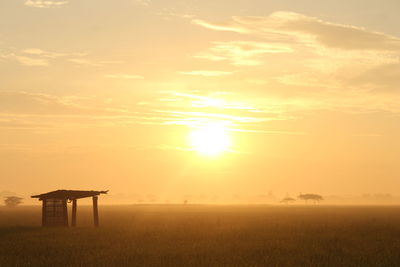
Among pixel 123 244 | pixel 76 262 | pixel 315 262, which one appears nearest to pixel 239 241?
pixel 123 244

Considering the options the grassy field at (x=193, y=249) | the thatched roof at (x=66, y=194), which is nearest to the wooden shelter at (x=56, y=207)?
the thatched roof at (x=66, y=194)

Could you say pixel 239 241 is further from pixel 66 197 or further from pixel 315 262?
pixel 66 197

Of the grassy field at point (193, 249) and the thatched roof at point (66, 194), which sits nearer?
the grassy field at point (193, 249)

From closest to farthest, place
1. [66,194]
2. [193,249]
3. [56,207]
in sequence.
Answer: [193,249] → [66,194] → [56,207]

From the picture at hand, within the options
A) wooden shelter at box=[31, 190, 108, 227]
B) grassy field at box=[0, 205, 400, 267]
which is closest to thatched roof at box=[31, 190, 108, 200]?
wooden shelter at box=[31, 190, 108, 227]

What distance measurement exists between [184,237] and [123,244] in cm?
602

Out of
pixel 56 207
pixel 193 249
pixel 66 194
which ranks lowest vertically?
pixel 193 249

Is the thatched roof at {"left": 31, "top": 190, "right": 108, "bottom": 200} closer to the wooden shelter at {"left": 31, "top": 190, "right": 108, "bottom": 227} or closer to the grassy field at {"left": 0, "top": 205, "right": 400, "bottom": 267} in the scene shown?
the wooden shelter at {"left": 31, "top": 190, "right": 108, "bottom": 227}

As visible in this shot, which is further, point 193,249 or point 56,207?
point 56,207

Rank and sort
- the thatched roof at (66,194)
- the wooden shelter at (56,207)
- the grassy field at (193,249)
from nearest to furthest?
the grassy field at (193,249) < the thatched roof at (66,194) < the wooden shelter at (56,207)

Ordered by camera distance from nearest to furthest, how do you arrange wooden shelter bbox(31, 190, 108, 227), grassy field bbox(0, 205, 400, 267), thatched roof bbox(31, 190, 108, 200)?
grassy field bbox(0, 205, 400, 267)
thatched roof bbox(31, 190, 108, 200)
wooden shelter bbox(31, 190, 108, 227)

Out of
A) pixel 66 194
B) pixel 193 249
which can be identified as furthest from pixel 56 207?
pixel 193 249

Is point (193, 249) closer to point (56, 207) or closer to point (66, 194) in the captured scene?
point (66, 194)

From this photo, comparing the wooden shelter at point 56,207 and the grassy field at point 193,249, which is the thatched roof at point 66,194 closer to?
the wooden shelter at point 56,207
